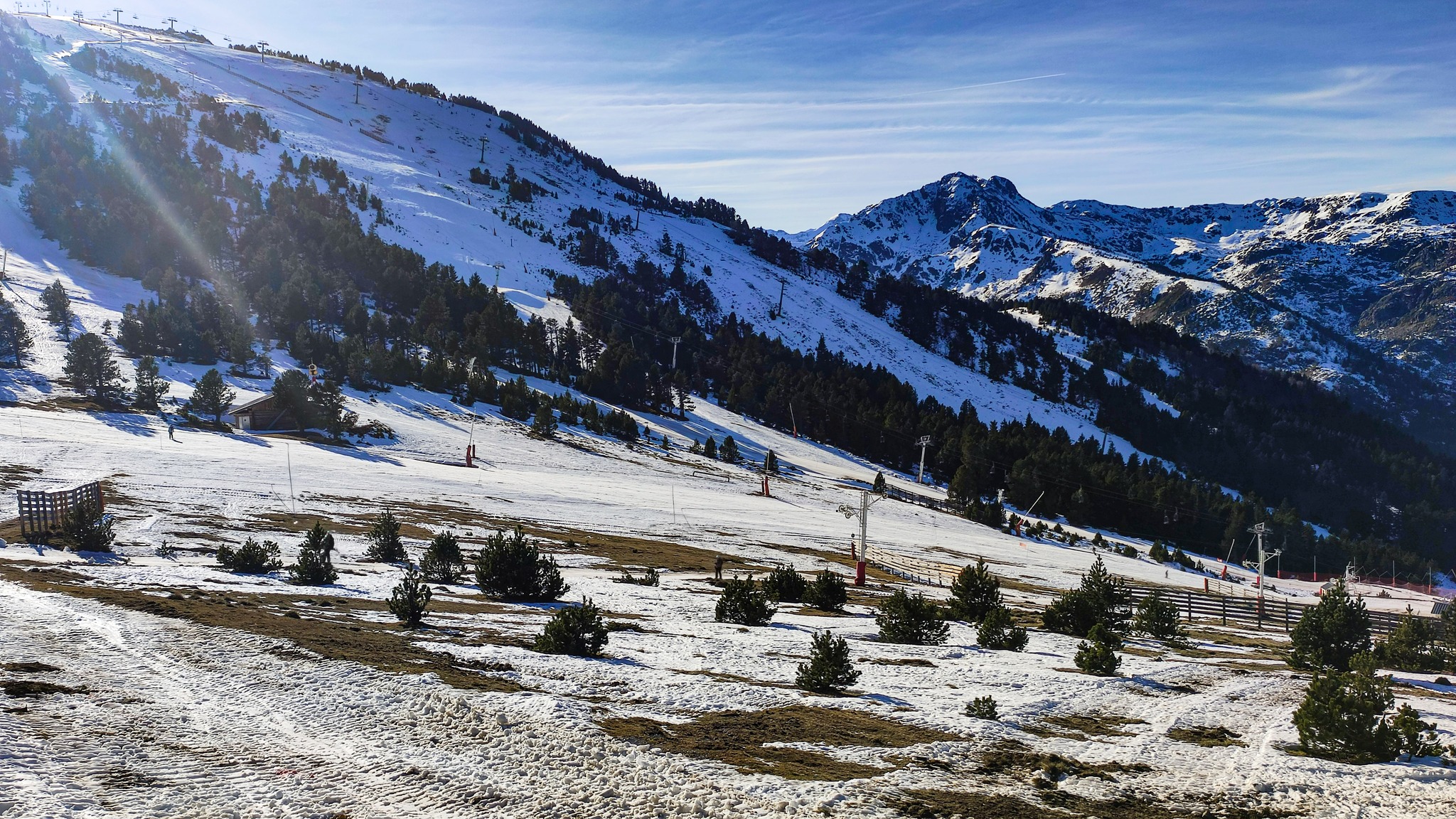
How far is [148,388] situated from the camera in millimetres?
68062

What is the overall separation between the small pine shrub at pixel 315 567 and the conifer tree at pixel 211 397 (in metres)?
54.1

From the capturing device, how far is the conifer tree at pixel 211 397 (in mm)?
68250

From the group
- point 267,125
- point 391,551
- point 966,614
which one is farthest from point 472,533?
point 267,125

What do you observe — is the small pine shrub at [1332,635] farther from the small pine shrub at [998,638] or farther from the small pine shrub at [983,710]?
the small pine shrub at [983,710]

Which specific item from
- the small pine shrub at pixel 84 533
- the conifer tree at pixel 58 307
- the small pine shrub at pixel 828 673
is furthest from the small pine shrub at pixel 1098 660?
the conifer tree at pixel 58 307

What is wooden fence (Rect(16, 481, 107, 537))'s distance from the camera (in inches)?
1066

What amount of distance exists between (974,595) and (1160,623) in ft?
19.8

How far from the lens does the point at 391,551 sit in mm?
30156

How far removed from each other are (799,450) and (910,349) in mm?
89360

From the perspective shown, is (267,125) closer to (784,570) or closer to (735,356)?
(735,356)

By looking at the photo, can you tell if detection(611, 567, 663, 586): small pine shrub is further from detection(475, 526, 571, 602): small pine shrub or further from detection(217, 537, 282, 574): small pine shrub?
detection(217, 537, 282, 574): small pine shrub

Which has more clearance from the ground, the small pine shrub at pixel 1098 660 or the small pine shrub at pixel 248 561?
the small pine shrub at pixel 1098 660

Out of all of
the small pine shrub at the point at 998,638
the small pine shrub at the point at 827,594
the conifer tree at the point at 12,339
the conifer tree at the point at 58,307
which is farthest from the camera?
the conifer tree at the point at 58,307

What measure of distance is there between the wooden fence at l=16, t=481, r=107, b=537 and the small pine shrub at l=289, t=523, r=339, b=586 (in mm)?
9456
